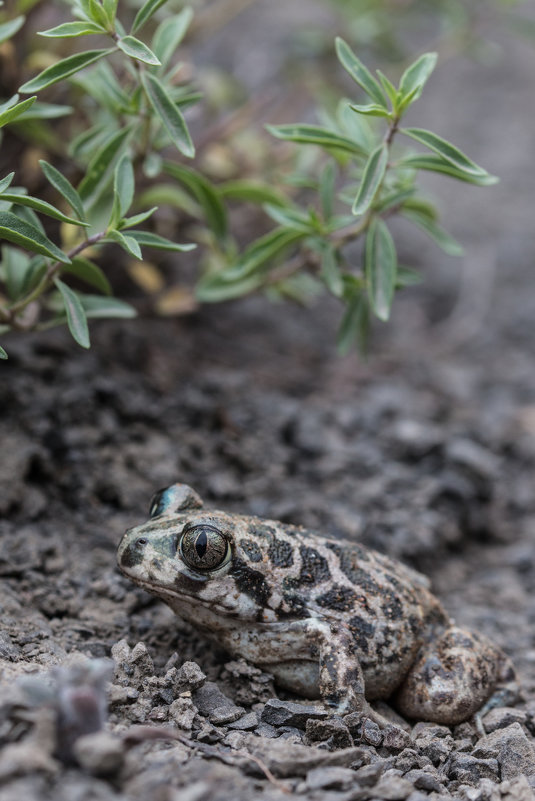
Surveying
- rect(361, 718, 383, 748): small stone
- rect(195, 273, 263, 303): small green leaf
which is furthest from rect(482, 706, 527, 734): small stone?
rect(195, 273, 263, 303): small green leaf

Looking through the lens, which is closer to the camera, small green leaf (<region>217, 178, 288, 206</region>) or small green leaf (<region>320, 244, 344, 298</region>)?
small green leaf (<region>320, 244, 344, 298</region>)

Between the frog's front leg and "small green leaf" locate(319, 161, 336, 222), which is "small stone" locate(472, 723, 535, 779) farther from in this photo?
"small green leaf" locate(319, 161, 336, 222)

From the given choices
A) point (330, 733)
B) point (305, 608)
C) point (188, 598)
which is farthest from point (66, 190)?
point (330, 733)

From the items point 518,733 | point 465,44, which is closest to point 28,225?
point 518,733

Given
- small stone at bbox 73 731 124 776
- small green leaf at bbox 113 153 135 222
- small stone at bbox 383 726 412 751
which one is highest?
small green leaf at bbox 113 153 135 222

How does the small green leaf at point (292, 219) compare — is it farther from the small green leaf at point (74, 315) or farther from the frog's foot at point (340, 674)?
the frog's foot at point (340, 674)

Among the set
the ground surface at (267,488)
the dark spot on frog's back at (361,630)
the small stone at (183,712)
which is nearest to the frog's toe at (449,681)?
the ground surface at (267,488)
